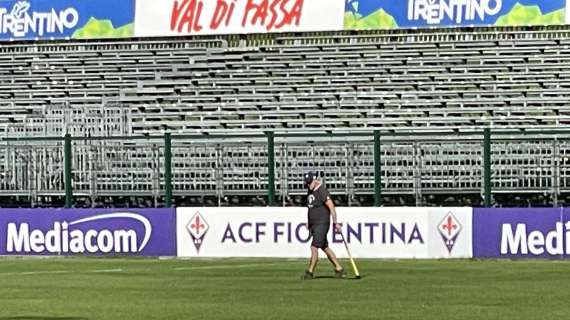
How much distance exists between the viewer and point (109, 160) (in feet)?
107

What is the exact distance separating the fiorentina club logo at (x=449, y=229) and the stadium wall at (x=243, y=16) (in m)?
11.2

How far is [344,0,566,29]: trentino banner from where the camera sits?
128ft

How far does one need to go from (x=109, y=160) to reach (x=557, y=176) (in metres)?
9.62

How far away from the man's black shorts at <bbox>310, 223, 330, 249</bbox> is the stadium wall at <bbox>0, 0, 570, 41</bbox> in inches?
642

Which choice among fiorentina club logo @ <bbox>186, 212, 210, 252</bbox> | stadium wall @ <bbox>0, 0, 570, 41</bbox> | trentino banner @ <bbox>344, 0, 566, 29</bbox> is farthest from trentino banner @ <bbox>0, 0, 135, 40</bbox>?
fiorentina club logo @ <bbox>186, 212, 210, 252</bbox>

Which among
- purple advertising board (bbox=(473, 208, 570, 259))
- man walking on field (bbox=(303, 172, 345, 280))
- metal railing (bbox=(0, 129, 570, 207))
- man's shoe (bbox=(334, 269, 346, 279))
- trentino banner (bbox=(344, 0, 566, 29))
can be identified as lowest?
man's shoe (bbox=(334, 269, 346, 279))

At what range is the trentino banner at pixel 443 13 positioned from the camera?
128ft

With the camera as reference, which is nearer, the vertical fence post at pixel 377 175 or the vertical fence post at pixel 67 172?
the vertical fence post at pixel 377 175

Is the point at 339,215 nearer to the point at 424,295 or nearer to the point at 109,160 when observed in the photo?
the point at 109,160

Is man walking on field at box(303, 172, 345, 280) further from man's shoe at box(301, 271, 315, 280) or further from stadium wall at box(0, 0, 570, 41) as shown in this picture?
stadium wall at box(0, 0, 570, 41)

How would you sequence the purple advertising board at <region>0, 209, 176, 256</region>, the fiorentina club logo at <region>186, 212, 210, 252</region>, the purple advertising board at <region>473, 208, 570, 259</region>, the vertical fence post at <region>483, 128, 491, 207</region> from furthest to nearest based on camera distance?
the purple advertising board at <region>0, 209, 176, 256</region>
the fiorentina club logo at <region>186, 212, 210, 252</region>
the vertical fence post at <region>483, 128, 491, 207</region>
the purple advertising board at <region>473, 208, 570, 259</region>

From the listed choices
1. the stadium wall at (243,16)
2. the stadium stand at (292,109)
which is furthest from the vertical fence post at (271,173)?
the stadium wall at (243,16)

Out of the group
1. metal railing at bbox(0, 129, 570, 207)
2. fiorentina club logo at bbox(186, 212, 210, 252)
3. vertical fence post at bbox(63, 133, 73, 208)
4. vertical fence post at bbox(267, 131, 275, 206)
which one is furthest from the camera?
vertical fence post at bbox(63, 133, 73, 208)

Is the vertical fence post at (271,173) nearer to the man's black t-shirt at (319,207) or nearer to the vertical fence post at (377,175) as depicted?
the vertical fence post at (377,175)
